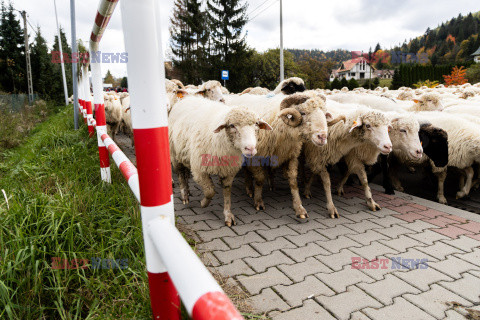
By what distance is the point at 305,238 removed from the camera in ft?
10.8

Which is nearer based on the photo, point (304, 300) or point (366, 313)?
point (366, 313)

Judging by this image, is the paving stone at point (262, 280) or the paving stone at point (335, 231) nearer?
the paving stone at point (262, 280)

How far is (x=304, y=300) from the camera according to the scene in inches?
88.4

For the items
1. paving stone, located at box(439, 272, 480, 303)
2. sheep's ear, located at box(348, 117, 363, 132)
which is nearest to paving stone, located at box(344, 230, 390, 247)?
paving stone, located at box(439, 272, 480, 303)

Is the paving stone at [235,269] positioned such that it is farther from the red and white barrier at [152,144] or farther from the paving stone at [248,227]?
the red and white barrier at [152,144]

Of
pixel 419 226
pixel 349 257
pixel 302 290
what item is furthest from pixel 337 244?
pixel 419 226

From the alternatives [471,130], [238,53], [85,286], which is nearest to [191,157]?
[85,286]

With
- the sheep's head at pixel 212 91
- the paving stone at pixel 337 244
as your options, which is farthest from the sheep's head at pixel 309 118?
Answer: the sheep's head at pixel 212 91

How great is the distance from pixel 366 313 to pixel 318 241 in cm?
112

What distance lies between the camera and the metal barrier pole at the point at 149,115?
3.21 ft

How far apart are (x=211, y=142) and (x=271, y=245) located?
4.36ft

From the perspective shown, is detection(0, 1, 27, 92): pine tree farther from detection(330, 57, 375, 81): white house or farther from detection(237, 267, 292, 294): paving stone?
detection(330, 57, 375, 81): white house

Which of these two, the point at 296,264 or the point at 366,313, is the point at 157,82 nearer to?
the point at 366,313

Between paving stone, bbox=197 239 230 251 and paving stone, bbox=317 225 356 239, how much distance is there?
1.09 meters
